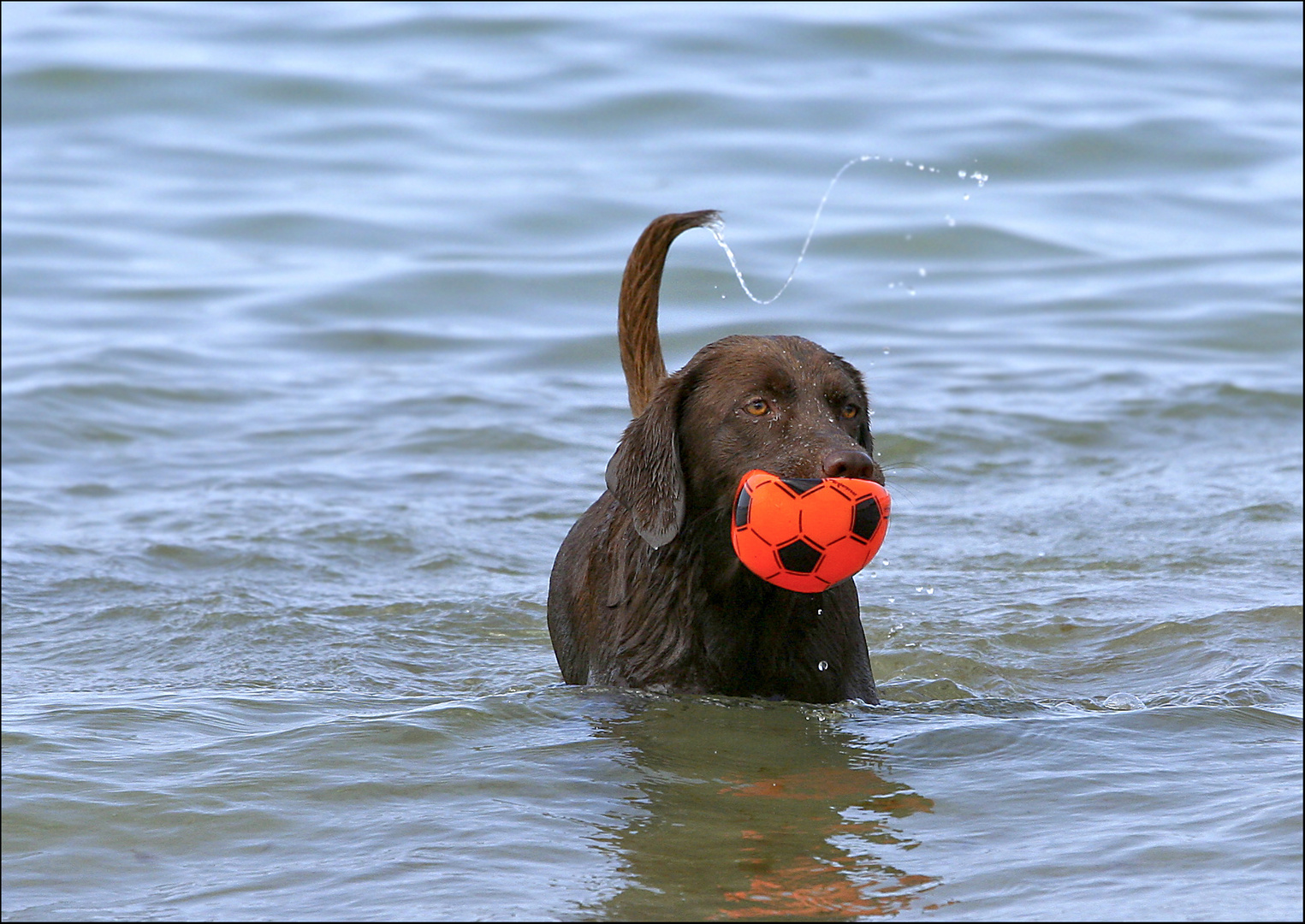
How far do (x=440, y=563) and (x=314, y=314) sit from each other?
6.07m

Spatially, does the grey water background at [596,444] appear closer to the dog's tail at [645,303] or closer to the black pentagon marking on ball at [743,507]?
the black pentagon marking on ball at [743,507]

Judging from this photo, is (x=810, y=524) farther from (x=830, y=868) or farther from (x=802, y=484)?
(x=830, y=868)

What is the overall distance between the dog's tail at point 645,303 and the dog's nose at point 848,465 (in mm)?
1647

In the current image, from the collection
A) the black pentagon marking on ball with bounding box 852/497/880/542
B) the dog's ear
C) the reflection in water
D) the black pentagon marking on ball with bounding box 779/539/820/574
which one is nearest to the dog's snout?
the black pentagon marking on ball with bounding box 852/497/880/542

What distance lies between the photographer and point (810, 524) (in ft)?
15.2

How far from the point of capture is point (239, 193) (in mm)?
17312

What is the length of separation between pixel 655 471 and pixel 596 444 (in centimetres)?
526

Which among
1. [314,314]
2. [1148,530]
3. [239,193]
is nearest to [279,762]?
[1148,530]

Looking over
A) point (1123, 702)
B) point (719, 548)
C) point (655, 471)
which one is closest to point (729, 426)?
point (655, 471)

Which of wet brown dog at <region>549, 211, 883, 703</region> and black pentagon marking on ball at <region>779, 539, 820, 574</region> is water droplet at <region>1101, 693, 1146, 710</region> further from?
black pentagon marking on ball at <region>779, 539, 820, 574</region>

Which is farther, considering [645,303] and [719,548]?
[645,303]

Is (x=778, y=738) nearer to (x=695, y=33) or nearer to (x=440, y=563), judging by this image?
(x=440, y=563)

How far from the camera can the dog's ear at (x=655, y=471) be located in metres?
5.20

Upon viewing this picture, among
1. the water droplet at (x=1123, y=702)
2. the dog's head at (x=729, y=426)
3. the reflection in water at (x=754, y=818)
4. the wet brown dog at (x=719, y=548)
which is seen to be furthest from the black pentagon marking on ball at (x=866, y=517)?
the water droplet at (x=1123, y=702)
